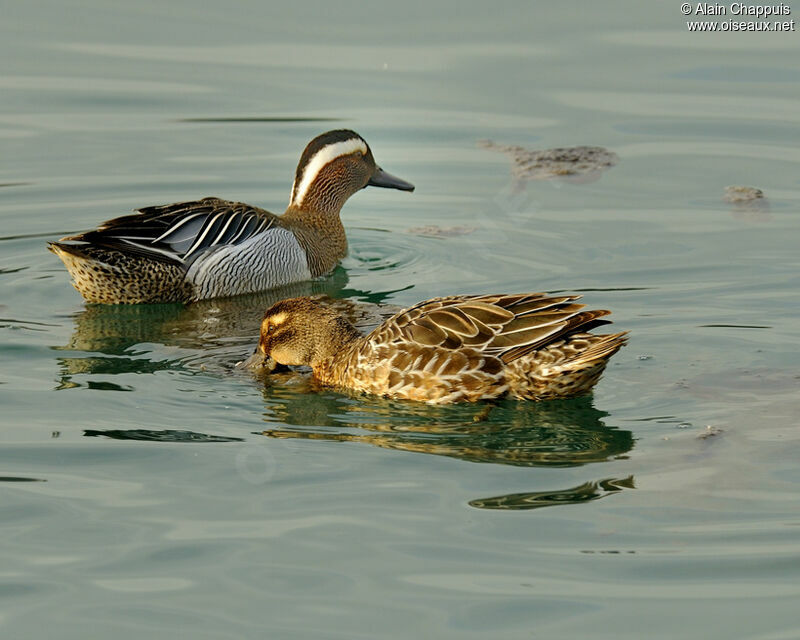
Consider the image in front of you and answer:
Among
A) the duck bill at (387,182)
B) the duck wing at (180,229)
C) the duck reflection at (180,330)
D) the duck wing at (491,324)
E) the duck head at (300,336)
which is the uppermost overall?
the duck bill at (387,182)

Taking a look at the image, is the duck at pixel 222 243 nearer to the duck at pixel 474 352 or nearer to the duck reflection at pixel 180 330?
the duck reflection at pixel 180 330

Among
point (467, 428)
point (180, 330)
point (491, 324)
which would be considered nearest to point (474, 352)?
point (491, 324)

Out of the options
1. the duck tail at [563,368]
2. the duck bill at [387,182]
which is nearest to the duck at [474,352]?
the duck tail at [563,368]

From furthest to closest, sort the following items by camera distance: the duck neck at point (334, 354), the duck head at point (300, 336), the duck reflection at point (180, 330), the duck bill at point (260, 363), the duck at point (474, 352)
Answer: the duck reflection at point (180, 330), the duck bill at point (260, 363), the duck head at point (300, 336), the duck neck at point (334, 354), the duck at point (474, 352)

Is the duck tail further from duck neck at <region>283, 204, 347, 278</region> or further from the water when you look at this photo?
duck neck at <region>283, 204, 347, 278</region>

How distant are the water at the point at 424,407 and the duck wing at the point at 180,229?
52 cm

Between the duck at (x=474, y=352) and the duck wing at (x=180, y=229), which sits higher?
the duck wing at (x=180, y=229)

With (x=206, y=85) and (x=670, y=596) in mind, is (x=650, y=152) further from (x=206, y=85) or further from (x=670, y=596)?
(x=670, y=596)

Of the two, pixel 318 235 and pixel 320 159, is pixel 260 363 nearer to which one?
pixel 318 235

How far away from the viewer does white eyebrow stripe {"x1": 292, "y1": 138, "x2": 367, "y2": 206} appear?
1344 centimetres

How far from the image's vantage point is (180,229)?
39.0ft

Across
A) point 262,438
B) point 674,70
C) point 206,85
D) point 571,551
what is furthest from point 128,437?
point 674,70

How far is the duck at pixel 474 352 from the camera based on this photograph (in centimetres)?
845

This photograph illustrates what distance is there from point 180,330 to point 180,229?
1.27 meters
